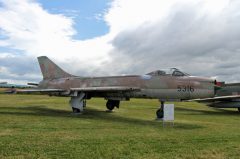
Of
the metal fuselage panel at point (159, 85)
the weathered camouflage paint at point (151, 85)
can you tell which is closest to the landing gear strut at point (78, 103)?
the weathered camouflage paint at point (151, 85)

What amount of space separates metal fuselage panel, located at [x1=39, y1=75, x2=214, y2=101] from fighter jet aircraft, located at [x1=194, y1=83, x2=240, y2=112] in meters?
7.25

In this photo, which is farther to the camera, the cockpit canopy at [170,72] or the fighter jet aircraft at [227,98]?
the fighter jet aircraft at [227,98]

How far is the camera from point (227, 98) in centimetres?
2111

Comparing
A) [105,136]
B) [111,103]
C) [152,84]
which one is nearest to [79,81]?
[111,103]

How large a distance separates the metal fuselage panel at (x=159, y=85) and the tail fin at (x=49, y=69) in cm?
254

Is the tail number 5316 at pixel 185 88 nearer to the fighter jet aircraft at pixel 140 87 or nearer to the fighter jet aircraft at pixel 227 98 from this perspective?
the fighter jet aircraft at pixel 140 87

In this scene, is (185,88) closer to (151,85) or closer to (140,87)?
(151,85)

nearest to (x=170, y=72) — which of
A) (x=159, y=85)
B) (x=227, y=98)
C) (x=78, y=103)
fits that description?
(x=159, y=85)

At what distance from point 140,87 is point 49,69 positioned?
7.80 metres

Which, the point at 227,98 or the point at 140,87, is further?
the point at 227,98

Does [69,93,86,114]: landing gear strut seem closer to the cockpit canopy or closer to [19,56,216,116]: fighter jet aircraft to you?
[19,56,216,116]: fighter jet aircraft

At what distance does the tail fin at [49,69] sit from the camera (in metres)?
19.4

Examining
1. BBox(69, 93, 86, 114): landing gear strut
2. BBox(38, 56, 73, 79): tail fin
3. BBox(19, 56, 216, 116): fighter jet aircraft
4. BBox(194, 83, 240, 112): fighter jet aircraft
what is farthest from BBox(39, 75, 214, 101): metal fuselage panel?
BBox(194, 83, 240, 112): fighter jet aircraft

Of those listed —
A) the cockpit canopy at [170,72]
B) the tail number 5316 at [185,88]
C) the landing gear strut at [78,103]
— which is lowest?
the landing gear strut at [78,103]
